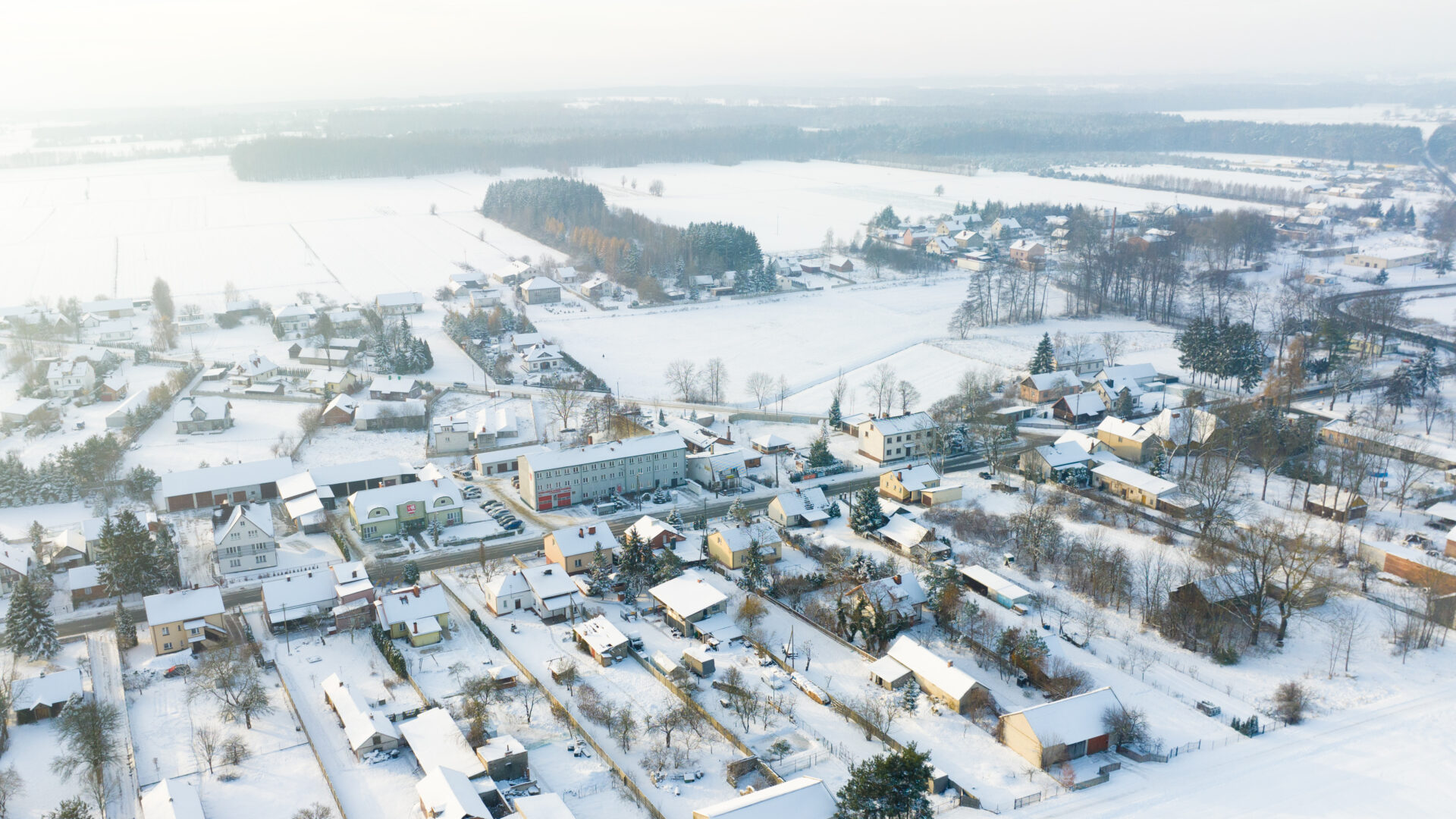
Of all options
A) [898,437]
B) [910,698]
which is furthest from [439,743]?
[898,437]

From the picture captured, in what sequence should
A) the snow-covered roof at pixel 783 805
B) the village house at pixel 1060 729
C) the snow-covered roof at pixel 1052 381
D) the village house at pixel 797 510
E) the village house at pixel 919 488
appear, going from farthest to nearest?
the snow-covered roof at pixel 1052 381 < the village house at pixel 919 488 < the village house at pixel 797 510 < the village house at pixel 1060 729 < the snow-covered roof at pixel 783 805

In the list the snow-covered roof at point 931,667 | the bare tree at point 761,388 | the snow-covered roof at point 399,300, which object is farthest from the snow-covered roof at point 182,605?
the snow-covered roof at point 399,300

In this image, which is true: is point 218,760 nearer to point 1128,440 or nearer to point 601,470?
point 601,470

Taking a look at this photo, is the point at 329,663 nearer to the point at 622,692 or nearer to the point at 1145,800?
the point at 622,692

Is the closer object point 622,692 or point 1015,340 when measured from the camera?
point 622,692

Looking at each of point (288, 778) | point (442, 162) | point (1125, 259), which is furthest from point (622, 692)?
point (442, 162)

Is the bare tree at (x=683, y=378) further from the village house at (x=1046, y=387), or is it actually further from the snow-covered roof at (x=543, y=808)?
the snow-covered roof at (x=543, y=808)
